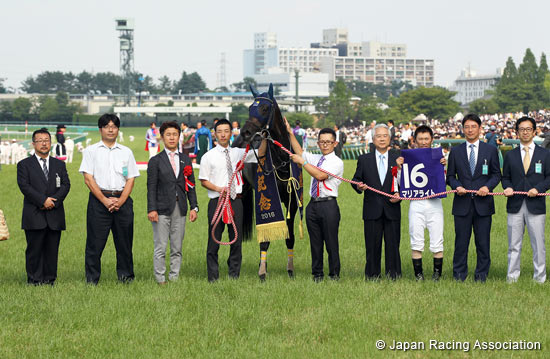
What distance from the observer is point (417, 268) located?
884 centimetres

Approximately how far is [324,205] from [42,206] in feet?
11.6

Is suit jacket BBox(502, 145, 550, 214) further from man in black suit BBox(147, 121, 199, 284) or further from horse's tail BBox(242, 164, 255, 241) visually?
man in black suit BBox(147, 121, 199, 284)

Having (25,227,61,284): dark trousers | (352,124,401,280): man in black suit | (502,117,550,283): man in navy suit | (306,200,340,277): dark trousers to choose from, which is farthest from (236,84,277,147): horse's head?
(502,117,550,283): man in navy suit

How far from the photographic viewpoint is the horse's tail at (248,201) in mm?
9305

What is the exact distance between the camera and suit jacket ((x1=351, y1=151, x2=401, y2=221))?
8.79 metres

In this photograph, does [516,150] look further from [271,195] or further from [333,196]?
[271,195]

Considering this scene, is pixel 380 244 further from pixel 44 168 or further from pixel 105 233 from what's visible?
pixel 44 168

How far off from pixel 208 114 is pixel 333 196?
319ft

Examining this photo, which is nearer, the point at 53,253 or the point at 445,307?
the point at 445,307

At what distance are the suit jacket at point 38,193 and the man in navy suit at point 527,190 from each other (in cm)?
557

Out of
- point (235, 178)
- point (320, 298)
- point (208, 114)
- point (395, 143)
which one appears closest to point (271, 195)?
point (235, 178)

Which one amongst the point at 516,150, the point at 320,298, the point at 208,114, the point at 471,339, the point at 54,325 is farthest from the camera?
the point at 208,114

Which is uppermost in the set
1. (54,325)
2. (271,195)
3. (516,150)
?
(516,150)

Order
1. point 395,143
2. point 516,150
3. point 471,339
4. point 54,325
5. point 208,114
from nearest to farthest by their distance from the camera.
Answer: point 471,339 → point 54,325 → point 516,150 → point 395,143 → point 208,114
